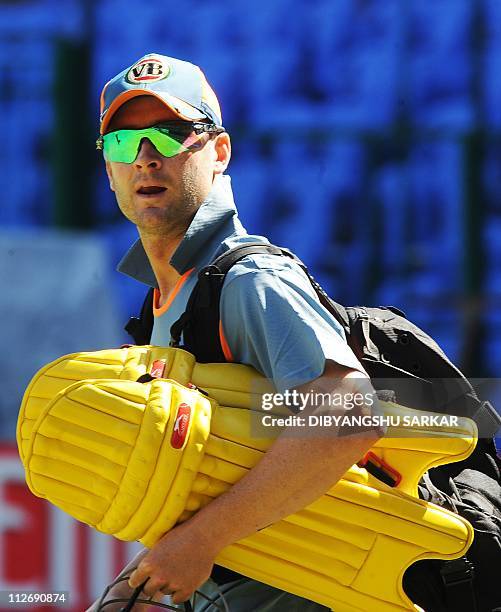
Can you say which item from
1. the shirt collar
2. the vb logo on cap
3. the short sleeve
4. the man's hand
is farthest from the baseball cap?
the man's hand

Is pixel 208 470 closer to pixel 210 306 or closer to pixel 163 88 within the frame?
pixel 210 306

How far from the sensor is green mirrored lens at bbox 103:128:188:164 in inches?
91.8

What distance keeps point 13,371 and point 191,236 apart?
12.8 feet

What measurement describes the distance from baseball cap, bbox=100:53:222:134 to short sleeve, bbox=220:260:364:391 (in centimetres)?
42

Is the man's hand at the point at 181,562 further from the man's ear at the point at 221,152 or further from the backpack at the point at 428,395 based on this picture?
the man's ear at the point at 221,152

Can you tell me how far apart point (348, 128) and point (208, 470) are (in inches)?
173

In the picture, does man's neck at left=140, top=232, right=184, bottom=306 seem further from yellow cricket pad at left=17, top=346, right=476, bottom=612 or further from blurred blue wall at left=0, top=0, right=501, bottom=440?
blurred blue wall at left=0, top=0, right=501, bottom=440

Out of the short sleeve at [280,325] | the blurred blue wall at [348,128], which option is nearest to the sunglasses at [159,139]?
the short sleeve at [280,325]

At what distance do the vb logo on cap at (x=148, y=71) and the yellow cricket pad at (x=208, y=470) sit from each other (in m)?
0.54

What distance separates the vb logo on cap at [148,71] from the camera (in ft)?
7.68

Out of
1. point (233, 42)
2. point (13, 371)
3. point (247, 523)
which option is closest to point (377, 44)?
point (233, 42)

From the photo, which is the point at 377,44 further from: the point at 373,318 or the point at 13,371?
the point at 373,318

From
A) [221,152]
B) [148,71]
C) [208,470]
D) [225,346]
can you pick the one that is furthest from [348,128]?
[208,470]

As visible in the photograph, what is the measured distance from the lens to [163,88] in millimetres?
2342
